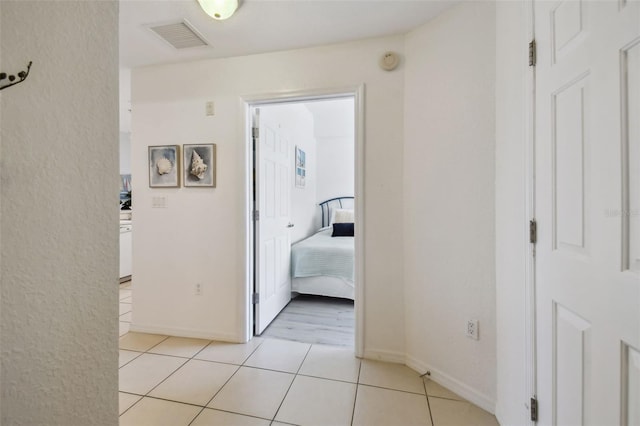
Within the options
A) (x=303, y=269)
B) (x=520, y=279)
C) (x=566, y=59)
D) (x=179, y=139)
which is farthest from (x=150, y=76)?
(x=520, y=279)

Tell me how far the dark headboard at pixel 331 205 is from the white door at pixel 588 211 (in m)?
4.32

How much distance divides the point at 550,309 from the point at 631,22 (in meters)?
0.91

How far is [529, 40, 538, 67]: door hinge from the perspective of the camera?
1.12 metres

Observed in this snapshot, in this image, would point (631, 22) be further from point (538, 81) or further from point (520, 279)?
point (520, 279)

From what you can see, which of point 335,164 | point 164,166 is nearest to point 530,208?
point 164,166

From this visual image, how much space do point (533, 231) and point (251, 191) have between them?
6.32ft

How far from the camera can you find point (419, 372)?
6.16ft

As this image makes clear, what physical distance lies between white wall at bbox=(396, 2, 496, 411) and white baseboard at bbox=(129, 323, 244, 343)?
1.45 m

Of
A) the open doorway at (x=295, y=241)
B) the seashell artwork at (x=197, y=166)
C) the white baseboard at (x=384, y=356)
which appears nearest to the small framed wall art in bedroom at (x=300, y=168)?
the open doorway at (x=295, y=241)

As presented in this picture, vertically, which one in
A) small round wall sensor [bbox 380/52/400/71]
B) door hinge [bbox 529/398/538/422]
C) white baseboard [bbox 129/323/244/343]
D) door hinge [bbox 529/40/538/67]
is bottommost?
white baseboard [bbox 129/323/244/343]

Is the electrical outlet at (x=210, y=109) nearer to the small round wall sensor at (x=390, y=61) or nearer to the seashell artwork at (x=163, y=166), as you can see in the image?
the seashell artwork at (x=163, y=166)

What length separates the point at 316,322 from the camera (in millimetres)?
2715

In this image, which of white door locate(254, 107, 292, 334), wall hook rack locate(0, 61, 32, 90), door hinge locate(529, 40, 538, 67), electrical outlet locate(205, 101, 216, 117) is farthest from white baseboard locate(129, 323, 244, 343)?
door hinge locate(529, 40, 538, 67)

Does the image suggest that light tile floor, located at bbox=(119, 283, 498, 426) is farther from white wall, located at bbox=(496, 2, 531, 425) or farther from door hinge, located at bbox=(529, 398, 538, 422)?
door hinge, located at bbox=(529, 398, 538, 422)
